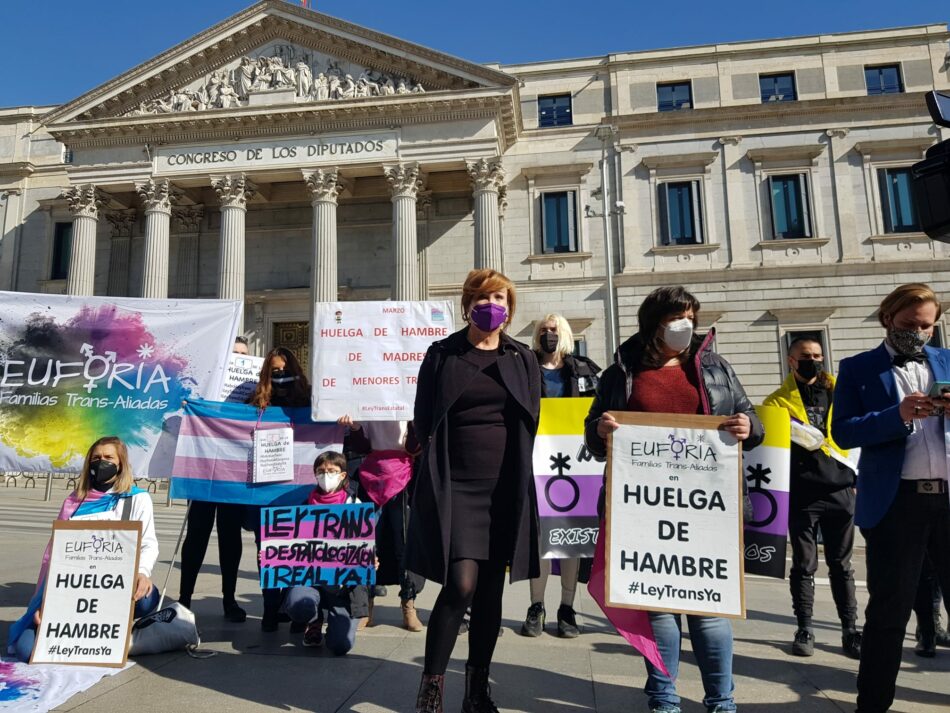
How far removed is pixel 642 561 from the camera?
318cm

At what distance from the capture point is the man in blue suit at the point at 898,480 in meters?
3.05

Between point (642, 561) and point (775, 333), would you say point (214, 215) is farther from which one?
point (642, 561)

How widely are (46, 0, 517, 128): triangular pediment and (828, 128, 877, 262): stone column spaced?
45.0ft

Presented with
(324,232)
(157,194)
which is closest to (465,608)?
(324,232)

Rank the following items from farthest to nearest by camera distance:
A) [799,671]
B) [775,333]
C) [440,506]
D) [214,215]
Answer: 1. [214,215]
2. [775,333]
3. [799,671]
4. [440,506]

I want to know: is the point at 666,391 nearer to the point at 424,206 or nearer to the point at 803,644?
the point at 803,644

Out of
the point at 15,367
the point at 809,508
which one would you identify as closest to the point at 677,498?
the point at 809,508

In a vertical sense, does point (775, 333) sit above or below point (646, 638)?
above

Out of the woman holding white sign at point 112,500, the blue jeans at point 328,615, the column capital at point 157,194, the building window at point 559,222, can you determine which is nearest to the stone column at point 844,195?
the building window at point 559,222

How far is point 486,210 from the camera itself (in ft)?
75.2

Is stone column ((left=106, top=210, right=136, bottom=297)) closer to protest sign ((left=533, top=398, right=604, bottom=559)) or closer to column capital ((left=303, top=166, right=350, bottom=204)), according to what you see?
column capital ((left=303, top=166, right=350, bottom=204))

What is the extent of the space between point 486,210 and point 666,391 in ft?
66.7

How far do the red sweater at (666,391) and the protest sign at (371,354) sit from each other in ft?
8.21

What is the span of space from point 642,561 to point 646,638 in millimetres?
365
